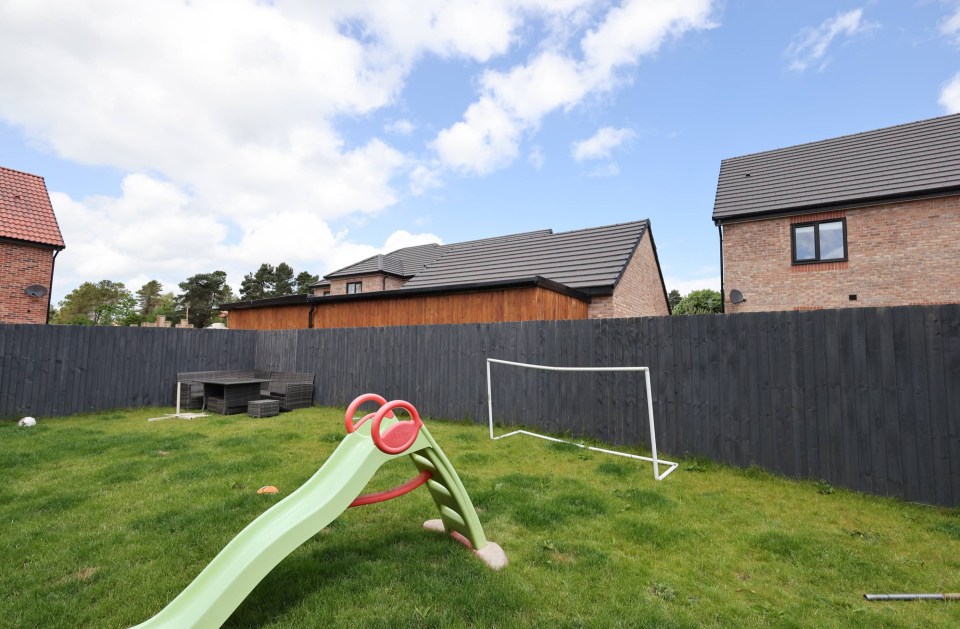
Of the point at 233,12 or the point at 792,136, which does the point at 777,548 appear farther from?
the point at 792,136

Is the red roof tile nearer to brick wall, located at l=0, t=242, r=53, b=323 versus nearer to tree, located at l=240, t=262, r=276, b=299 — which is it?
brick wall, located at l=0, t=242, r=53, b=323

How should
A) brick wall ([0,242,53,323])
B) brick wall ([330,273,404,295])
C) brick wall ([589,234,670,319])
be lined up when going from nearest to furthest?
brick wall ([589,234,670,319]) < brick wall ([0,242,53,323]) < brick wall ([330,273,404,295])

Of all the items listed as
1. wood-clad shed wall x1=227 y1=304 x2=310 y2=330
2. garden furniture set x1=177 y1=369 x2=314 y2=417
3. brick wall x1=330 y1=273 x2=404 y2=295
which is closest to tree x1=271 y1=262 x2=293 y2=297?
brick wall x1=330 y1=273 x2=404 y2=295

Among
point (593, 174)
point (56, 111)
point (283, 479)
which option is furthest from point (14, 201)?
point (593, 174)

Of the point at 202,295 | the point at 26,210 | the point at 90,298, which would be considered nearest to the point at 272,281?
the point at 202,295

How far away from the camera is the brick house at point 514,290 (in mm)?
10141

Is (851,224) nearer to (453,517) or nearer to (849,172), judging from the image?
(849,172)

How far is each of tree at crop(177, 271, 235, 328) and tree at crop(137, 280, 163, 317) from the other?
103 inches

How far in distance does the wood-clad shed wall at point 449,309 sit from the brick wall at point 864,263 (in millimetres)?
5707

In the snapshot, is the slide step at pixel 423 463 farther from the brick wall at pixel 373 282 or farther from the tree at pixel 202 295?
the tree at pixel 202 295

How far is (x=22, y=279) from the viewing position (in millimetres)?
13648

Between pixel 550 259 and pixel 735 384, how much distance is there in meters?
9.62

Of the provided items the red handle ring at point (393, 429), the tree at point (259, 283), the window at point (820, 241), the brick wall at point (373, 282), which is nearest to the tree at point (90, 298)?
the tree at point (259, 283)

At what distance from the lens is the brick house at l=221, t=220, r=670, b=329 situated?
33.3 feet
